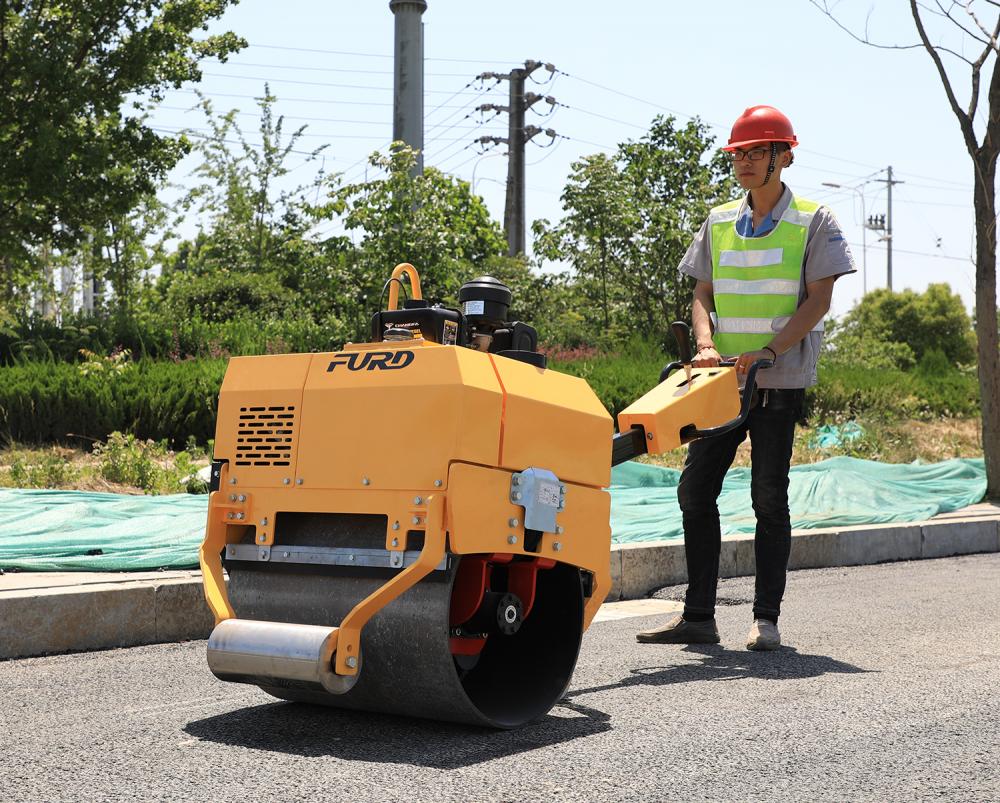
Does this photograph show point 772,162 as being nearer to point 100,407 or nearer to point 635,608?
point 635,608

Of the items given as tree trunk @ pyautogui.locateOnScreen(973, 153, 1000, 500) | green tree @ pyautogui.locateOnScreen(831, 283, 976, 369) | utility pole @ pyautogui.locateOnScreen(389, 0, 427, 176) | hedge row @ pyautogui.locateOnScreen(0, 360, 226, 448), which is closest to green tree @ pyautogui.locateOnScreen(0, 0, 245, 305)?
utility pole @ pyautogui.locateOnScreen(389, 0, 427, 176)

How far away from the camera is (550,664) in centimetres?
407

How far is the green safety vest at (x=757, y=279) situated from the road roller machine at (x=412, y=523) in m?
1.53

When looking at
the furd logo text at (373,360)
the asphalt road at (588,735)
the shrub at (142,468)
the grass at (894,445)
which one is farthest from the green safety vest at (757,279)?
the grass at (894,445)

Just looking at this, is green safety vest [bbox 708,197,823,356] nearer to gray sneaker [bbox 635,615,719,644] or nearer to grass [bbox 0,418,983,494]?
gray sneaker [bbox 635,615,719,644]

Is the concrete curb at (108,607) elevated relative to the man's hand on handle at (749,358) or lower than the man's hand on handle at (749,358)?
lower

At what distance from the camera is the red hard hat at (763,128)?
5273mm

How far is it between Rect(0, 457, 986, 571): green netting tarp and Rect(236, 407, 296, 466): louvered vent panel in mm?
2212

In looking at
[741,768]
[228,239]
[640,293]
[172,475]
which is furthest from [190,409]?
[228,239]

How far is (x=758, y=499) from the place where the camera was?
17.9 feet

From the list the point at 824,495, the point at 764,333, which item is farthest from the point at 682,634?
the point at 824,495

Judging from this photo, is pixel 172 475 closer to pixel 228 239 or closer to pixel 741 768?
pixel 741 768

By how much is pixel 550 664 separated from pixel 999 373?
8211 mm

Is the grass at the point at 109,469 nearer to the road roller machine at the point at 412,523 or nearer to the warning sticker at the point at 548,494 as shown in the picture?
the road roller machine at the point at 412,523
